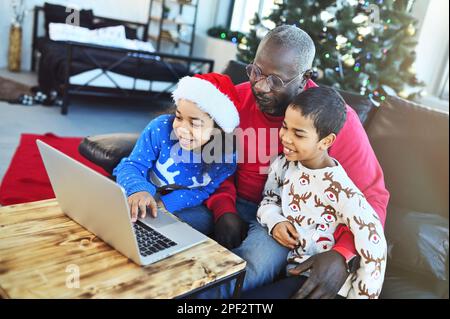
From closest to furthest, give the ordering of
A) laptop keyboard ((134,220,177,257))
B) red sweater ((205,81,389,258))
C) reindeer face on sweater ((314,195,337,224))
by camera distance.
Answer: laptop keyboard ((134,220,177,257)) → reindeer face on sweater ((314,195,337,224)) → red sweater ((205,81,389,258))

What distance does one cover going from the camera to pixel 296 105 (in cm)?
102

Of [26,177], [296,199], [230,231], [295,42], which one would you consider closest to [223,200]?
[230,231]

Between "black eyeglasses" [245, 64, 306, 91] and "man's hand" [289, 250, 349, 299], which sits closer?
"man's hand" [289, 250, 349, 299]

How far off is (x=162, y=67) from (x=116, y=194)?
2568mm

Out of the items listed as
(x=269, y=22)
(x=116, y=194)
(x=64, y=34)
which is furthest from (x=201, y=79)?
(x=269, y=22)

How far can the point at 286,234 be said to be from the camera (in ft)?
3.47

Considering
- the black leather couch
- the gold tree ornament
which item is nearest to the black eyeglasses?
the black leather couch

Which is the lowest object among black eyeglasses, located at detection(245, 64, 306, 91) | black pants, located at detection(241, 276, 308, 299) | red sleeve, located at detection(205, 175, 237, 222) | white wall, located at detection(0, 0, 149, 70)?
black pants, located at detection(241, 276, 308, 299)

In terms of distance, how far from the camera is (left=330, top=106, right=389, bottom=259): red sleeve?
114 centimetres

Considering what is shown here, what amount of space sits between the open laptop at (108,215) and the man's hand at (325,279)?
27cm

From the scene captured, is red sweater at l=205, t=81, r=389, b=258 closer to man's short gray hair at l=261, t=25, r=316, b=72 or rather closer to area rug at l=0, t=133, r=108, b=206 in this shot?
man's short gray hair at l=261, t=25, r=316, b=72

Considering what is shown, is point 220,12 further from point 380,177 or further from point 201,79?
point 380,177

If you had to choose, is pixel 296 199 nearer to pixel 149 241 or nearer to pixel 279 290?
pixel 279 290

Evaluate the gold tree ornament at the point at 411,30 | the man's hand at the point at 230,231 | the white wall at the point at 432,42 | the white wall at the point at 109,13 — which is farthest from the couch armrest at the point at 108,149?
the gold tree ornament at the point at 411,30
